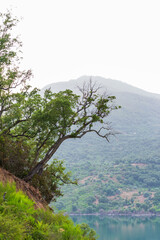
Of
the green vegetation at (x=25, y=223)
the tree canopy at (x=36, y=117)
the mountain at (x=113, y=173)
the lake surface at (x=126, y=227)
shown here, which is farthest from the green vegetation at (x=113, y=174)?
the green vegetation at (x=25, y=223)

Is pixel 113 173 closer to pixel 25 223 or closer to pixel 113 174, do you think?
pixel 113 174

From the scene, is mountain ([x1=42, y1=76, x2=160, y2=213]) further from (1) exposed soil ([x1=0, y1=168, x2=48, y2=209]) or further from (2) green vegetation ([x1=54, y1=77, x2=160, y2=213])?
(1) exposed soil ([x1=0, y1=168, x2=48, y2=209])

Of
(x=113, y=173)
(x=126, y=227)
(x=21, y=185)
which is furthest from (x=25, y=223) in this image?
→ (x=113, y=173)

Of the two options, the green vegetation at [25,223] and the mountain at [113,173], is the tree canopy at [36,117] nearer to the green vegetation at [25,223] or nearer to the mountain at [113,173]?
the green vegetation at [25,223]

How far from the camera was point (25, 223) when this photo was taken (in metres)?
7.42

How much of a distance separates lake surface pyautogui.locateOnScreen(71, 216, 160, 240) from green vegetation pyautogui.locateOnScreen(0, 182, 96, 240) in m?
51.9

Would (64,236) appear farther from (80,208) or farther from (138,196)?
(138,196)

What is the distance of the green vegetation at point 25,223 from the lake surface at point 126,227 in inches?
2044

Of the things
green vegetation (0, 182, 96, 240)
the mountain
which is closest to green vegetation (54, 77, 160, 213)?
the mountain

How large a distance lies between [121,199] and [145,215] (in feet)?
31.8

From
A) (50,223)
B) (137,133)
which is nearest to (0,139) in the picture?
(50,223)

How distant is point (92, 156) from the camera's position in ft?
489

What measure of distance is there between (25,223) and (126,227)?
237 ft

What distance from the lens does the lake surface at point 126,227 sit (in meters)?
63.9
